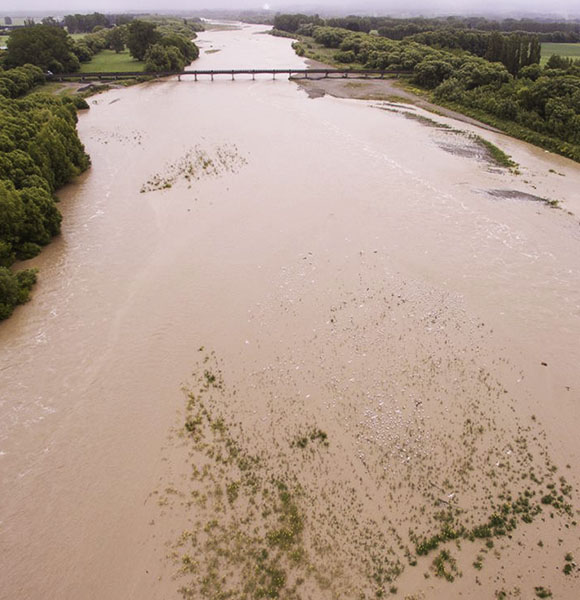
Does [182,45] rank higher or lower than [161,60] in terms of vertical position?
higher

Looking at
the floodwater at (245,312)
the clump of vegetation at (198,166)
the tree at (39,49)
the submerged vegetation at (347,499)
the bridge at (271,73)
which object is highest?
the tree at (39,49)

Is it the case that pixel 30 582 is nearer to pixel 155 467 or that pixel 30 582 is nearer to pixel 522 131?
pixel 155 467

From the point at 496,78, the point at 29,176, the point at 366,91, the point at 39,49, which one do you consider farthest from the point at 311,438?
the point at 39,49

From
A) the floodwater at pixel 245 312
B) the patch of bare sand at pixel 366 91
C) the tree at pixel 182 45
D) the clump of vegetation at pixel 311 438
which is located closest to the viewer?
the floodwater at pixel 245 312

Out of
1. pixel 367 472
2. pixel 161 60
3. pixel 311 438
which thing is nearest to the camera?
pixel 367 472

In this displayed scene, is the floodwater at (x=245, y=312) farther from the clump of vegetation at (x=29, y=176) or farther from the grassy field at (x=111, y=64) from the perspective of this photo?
the grassy field at (x=111, y=64)

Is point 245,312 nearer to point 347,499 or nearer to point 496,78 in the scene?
point 347,499

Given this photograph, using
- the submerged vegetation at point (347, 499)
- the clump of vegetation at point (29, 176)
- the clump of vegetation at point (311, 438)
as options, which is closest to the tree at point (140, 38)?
the clump of vegetation at point (29, 176)
